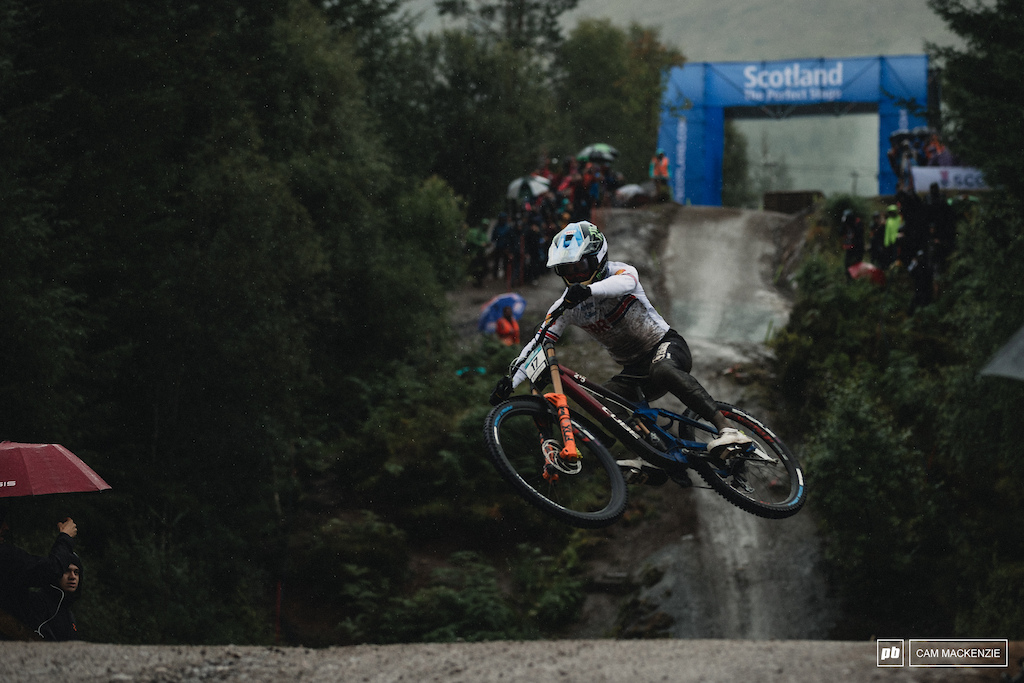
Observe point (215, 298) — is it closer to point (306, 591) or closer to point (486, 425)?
point (306, 591)

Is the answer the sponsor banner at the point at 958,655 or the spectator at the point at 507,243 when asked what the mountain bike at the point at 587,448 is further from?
the spectator at the point at 507,243

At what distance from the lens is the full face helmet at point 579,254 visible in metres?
8.34

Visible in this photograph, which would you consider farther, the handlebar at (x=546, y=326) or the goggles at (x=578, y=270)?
the goggles at (x=578, y=270)

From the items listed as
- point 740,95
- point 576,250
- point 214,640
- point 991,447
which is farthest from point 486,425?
point 740,95

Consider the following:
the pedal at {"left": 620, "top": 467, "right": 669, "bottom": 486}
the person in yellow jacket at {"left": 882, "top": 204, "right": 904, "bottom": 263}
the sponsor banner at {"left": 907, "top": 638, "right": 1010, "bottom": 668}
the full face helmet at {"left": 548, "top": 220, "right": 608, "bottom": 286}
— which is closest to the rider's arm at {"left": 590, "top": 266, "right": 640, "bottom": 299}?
the full face helmet at {"left": 548, "top": 220, "right": 608, "bottom": 286}

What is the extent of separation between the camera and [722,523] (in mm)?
22031

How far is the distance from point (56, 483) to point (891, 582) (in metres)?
15.1

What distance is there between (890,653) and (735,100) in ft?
112

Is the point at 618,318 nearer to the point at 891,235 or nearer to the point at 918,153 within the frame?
the point at 891,235

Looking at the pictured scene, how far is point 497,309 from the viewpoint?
26000mm

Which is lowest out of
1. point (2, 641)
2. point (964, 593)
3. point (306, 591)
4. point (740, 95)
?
point (306, 591)

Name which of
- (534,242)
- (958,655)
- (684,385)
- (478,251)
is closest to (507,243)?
(534,242)

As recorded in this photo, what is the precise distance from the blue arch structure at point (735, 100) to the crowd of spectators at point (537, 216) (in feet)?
23.1

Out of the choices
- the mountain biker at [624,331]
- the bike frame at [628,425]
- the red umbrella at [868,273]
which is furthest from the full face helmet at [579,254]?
the red umbrella at [868,273]
